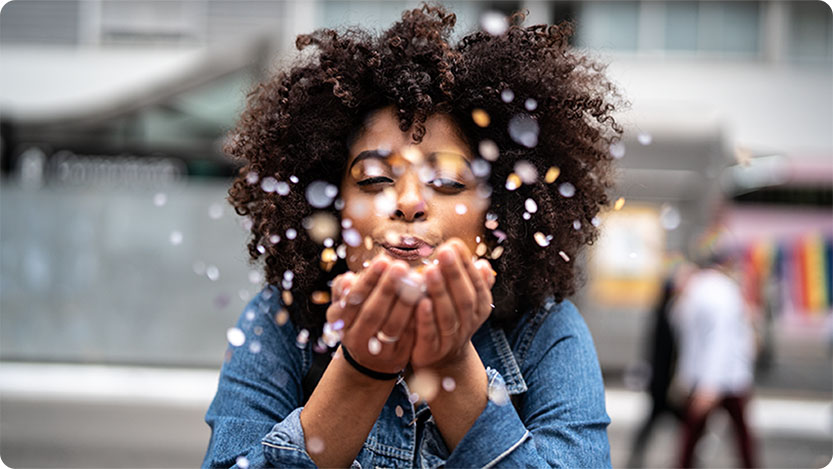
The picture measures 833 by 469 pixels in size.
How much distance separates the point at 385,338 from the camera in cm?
114

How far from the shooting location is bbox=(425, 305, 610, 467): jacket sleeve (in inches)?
50.4

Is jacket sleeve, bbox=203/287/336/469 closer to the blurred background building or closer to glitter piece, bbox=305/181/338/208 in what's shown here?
glitter piece, bbox=305/181/338/208

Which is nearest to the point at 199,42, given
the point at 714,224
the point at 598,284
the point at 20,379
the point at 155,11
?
the point at 155,11

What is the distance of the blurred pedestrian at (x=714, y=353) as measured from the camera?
17.1ft

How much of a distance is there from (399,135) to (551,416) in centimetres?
57

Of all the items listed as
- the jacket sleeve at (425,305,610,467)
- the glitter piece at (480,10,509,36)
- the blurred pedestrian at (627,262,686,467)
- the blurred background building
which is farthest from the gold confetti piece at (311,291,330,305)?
the blurred background building

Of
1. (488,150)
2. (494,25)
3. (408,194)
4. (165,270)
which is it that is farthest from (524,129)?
(165,270)

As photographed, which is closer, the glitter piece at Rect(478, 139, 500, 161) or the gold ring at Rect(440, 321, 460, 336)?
the gold ring at Rect(440, 321, 460, 336)

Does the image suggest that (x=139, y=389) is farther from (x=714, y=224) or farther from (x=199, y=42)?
(x=199, y=42)

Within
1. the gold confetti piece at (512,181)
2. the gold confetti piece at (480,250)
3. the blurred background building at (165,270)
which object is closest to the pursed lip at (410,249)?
the gold confetti piece at (480,250)

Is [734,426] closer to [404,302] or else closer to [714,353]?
[714,353]

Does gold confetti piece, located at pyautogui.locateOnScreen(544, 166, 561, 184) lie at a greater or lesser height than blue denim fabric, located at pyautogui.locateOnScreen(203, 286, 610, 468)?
greater

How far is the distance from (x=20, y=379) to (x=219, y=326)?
221 cm

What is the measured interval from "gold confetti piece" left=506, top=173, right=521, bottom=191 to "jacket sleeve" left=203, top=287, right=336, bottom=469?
502 mm
